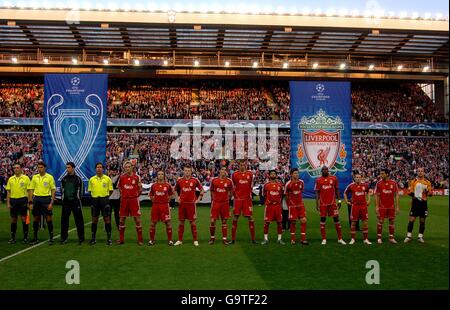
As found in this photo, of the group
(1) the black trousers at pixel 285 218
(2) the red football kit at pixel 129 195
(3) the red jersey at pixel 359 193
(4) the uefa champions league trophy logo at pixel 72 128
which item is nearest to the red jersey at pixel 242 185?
(2) the red football kit at pixel 129 195

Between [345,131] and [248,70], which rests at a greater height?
[248,70]

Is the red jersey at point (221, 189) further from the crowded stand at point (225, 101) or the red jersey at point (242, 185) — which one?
the crowded stand at point (225, 101)

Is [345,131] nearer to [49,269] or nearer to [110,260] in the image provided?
[110,260]

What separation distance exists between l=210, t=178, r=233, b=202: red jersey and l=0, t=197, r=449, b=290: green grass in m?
1.15

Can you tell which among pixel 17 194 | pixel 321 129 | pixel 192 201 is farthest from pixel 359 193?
pixel 17 194

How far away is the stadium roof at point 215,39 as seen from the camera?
112 feet

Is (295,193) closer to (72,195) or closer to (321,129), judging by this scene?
(72,195)

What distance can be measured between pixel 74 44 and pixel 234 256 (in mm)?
32186

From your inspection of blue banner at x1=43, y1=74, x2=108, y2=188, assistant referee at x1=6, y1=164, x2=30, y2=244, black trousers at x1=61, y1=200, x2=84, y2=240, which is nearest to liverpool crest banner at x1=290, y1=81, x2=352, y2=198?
blue banner at x1=43, y1=74, x2=108, y2=188

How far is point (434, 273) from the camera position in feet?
26.3

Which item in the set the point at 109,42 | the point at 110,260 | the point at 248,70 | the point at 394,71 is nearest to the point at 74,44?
the point at 109,42

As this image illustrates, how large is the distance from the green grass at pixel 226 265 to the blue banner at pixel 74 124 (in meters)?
3.85

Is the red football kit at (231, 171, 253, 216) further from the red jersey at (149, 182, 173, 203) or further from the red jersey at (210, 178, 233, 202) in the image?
the red jersey at (149, 182, 173, 203)

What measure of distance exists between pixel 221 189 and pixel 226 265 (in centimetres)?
336
